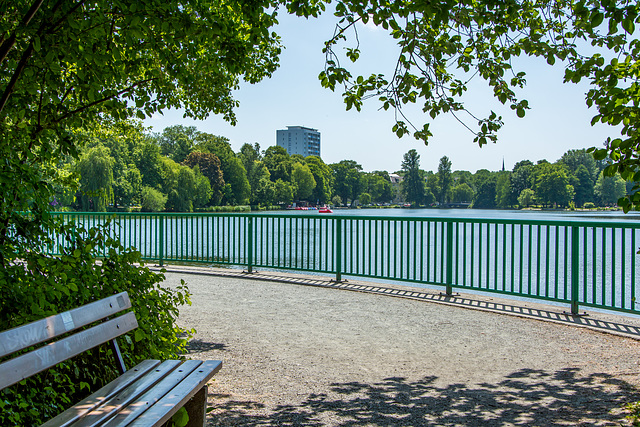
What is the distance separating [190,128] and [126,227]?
119 m

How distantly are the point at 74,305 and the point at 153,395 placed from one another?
97 cm

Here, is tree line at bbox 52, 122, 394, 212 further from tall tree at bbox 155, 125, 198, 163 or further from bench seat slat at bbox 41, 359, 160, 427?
bench seat slat at bbox 41, 359, 160, 427

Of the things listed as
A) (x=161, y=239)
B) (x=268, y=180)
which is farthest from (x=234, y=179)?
(x=161, y=239)

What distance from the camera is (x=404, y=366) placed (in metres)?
4.86

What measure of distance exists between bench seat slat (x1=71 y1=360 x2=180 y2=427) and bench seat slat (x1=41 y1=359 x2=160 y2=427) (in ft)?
0.08

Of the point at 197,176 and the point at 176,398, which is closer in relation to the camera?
the point at 176,398

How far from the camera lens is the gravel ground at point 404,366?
3.70 m

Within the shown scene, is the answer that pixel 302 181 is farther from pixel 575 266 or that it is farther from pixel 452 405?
pixel 452 405

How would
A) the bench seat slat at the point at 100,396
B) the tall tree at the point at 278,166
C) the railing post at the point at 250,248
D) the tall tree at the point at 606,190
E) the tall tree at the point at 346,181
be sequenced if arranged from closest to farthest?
the bench seat slat at the point at 100,396
the railing post at the point at 250,248
the tall tree at the point at 606,190
the tall tree at the point at 278,166
the tall tree at the point at 346,181

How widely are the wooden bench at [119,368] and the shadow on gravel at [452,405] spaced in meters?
0.77

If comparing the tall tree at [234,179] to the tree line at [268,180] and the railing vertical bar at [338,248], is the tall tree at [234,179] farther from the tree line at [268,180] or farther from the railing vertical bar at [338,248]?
the railing vertical bar at [338,248]

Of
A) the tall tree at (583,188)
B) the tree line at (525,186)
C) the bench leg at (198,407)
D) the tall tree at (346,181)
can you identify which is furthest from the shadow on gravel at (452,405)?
the tall tree at (346,181)

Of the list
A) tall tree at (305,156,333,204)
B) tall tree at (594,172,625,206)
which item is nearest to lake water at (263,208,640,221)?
tall tree at (594,172,625,206)

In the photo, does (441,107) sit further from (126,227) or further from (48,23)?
(126,227)
